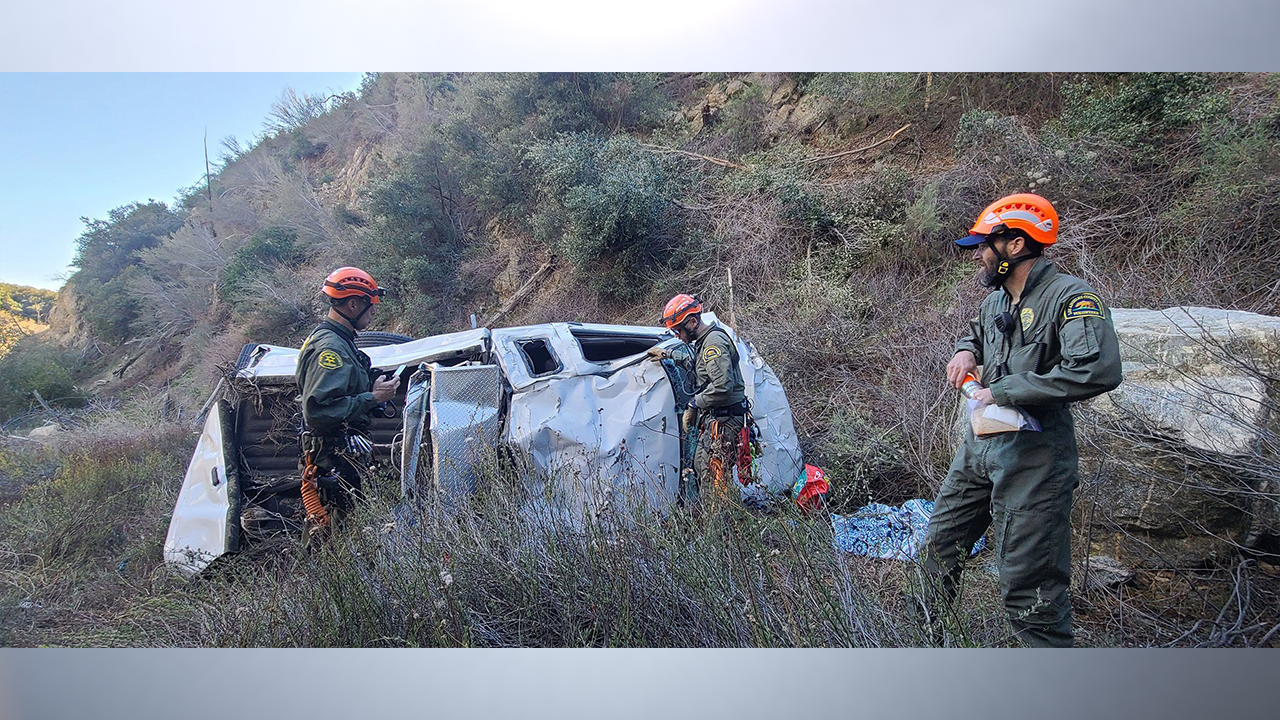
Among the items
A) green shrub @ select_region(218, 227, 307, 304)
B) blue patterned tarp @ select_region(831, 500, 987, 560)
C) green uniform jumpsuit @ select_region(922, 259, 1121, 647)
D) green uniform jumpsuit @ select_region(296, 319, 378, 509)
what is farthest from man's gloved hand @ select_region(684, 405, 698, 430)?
green shrub @ select_region(218, 227, 307, 304)

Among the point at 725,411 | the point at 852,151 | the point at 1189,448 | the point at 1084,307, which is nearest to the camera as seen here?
the point at 1084,307

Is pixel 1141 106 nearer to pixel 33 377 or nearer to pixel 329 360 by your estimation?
pixel 329 360

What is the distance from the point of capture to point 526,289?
301 inches

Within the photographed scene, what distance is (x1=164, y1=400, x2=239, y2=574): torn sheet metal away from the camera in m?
3.33

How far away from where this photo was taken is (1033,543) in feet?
6.96

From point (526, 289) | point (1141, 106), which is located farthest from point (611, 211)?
point (1141, 106)

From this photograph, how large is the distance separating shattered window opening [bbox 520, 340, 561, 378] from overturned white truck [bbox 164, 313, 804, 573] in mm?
31

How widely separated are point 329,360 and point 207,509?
1256 millimetres

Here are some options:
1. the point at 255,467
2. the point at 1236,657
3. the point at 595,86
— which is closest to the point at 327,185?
the point at 595,86

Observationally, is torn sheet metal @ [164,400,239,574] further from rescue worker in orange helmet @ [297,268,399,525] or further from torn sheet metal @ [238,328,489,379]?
rescue worker in orange helmet @ [297,268,399,525]

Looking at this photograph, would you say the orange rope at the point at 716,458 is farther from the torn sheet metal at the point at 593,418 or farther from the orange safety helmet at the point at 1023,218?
the orange safety helmet at the point at 1023,218

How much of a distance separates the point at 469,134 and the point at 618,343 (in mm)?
5353

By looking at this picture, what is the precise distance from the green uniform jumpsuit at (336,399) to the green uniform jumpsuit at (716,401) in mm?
1904

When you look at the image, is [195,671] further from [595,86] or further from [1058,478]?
[595,86]
